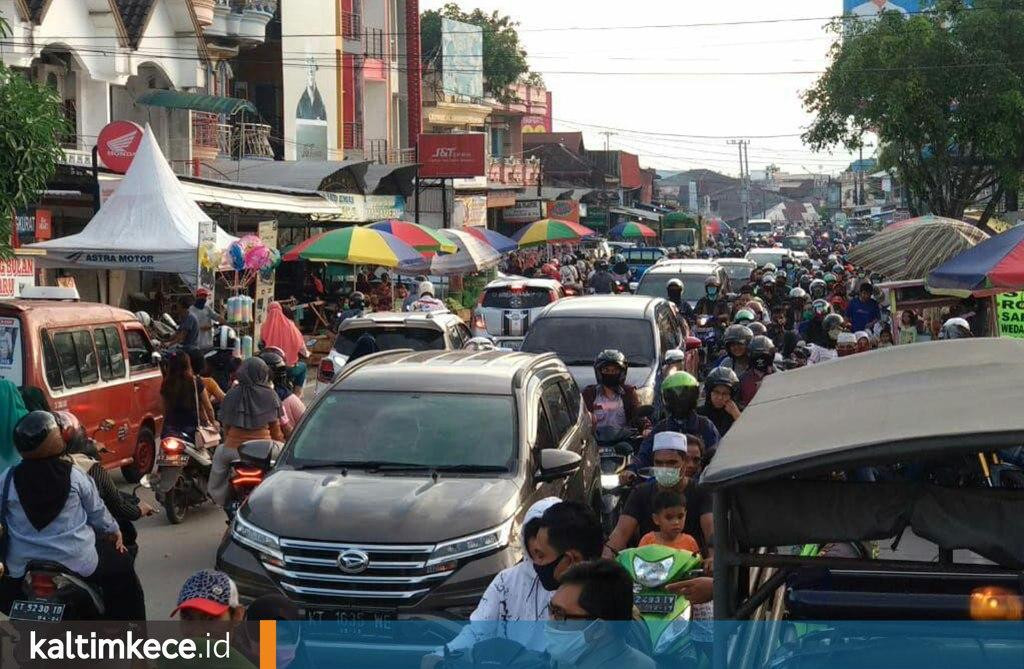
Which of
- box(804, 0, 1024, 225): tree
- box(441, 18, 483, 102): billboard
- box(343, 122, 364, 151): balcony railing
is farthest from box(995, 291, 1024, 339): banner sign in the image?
box(441, 18, 483, 102): billboard

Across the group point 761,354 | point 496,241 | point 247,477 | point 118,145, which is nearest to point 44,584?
point 247,477

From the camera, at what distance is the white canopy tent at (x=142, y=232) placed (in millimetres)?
20750

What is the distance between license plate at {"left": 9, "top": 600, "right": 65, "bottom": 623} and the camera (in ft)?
22.2

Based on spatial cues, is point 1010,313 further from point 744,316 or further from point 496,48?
point 496,48

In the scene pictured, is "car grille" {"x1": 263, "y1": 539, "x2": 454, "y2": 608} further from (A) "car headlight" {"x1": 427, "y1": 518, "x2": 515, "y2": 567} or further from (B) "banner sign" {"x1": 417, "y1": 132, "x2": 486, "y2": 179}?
(B) "banner sign" {"x1": 417, "y1": 132, "x2": 486, "y2": 179}

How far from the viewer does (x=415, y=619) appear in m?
7.75

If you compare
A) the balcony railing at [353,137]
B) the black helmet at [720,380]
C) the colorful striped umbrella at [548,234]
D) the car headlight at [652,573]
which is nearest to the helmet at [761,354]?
the black helmet at [720,380]

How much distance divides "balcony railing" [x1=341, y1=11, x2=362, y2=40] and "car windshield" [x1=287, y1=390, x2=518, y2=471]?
135 feet

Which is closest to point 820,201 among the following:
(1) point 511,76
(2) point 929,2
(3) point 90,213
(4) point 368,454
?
(1) point 511,76

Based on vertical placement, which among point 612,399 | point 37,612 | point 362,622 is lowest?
point 362,622

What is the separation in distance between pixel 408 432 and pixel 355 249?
16034mm

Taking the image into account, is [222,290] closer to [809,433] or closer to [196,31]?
[196,31]

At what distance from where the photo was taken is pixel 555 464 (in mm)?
8773

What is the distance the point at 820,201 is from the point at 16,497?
629 ft
